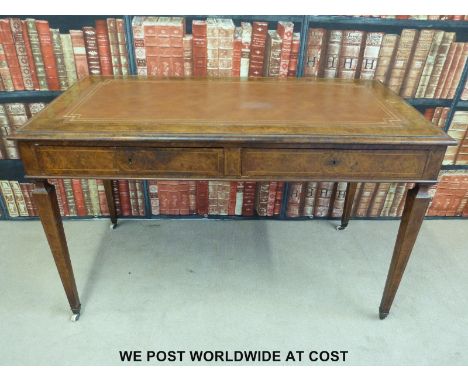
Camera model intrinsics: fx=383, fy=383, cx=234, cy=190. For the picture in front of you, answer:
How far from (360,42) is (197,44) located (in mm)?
841

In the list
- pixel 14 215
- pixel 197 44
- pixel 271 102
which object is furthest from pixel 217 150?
pixel 14 215

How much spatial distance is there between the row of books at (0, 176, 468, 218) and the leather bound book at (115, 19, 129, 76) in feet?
2.22

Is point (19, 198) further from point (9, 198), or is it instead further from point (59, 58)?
point (59, 58)

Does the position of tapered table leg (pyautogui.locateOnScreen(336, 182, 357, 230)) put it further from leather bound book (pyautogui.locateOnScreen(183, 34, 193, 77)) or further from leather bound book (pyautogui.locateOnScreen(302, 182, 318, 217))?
leather bound book (pyautogui.locateOnScreen(183, 34, 193, 77))

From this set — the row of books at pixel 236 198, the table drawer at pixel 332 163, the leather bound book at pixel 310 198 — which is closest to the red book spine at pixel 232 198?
the row of books at pixel 236 198

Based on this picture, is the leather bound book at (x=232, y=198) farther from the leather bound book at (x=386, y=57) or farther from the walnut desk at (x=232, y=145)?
the leather bound book at (x=386, y=57)

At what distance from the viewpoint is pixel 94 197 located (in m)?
2.41

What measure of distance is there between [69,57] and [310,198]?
1597 mm

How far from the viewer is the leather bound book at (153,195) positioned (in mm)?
2365

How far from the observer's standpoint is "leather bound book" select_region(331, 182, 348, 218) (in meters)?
2.42

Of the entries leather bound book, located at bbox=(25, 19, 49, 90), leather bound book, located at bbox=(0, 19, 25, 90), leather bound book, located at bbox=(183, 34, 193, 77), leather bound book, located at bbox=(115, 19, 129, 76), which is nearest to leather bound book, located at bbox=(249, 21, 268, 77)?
leather bound book, located at bbox=(183, 34, 193, 77)

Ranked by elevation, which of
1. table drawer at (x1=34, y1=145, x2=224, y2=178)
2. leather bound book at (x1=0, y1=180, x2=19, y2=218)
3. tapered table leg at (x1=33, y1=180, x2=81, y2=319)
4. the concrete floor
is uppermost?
table drawer at (x1=34, y1=145, x2=224, y2=178)

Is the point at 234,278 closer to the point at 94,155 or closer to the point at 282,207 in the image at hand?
the point at 282,207

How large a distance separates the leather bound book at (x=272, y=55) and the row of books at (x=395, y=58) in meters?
0.15
